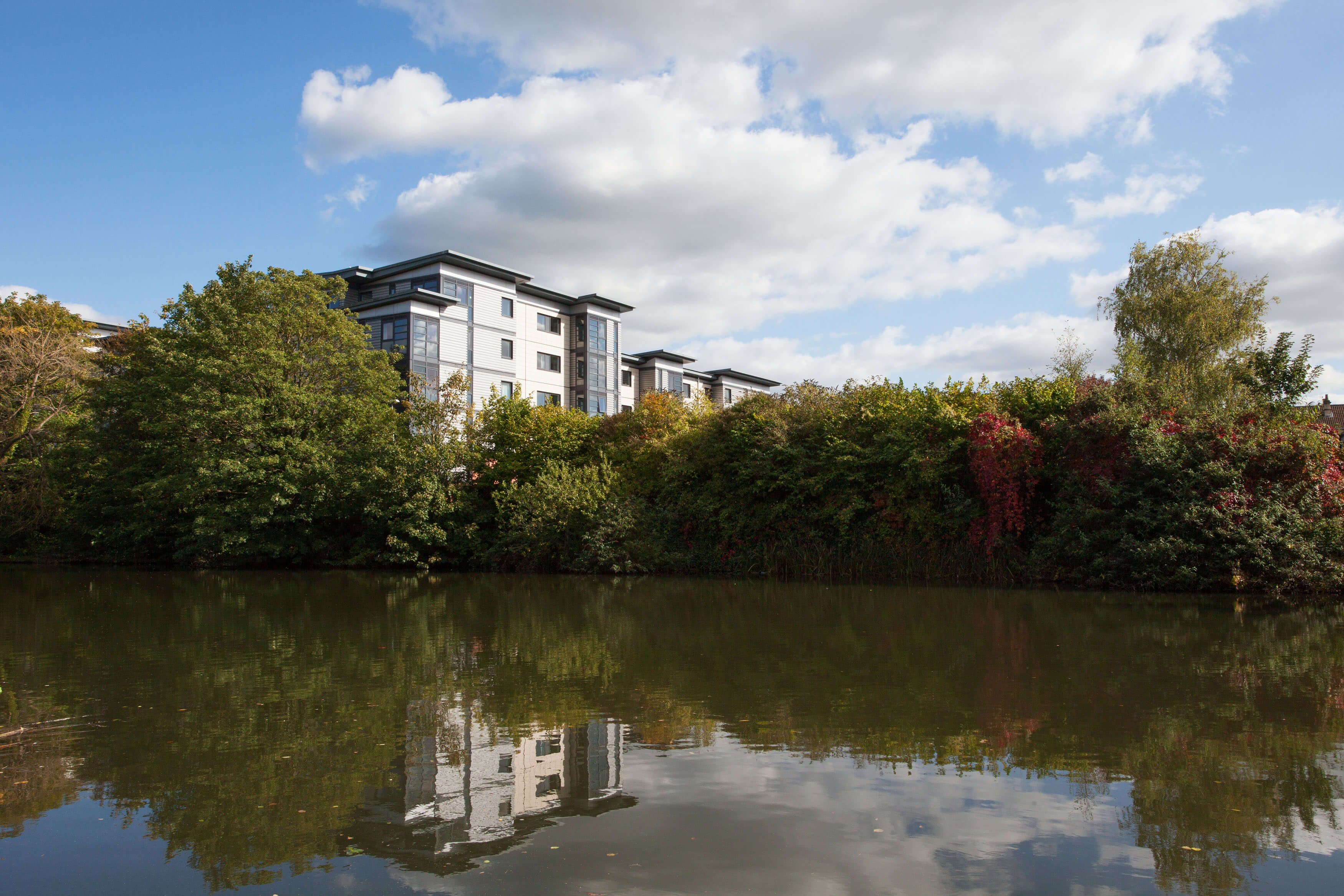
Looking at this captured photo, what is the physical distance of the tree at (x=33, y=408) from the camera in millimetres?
34812

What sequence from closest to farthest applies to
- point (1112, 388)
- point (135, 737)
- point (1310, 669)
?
point (135, 737) → point (1310, 669) → point (1112, 388)

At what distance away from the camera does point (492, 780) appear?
20.3 feet

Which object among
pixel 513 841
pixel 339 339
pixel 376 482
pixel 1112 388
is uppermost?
pixel 339 339

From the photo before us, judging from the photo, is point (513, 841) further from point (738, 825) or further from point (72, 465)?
point (72, 465)

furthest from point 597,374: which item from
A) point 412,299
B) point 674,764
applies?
point 674,764

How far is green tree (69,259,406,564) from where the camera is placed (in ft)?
104

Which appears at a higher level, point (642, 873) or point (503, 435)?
point (503, 435)

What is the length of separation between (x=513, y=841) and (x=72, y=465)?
37402mm

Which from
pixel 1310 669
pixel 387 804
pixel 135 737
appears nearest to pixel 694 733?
pixel 387 804

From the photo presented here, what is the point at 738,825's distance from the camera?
524 centimetres

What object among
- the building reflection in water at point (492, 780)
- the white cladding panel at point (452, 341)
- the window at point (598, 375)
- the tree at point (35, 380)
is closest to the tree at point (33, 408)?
the tree at point (35, 380)

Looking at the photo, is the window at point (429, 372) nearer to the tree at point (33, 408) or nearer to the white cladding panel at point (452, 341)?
the white cladding panel at point (452, 341)

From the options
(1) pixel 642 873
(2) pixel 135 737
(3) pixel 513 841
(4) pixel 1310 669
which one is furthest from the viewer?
(4) pixel 1310 669

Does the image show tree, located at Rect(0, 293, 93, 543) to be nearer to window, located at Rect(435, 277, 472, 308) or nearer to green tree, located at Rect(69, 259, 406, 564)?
green tree, located at Rect(69, 259, 406, 564)
